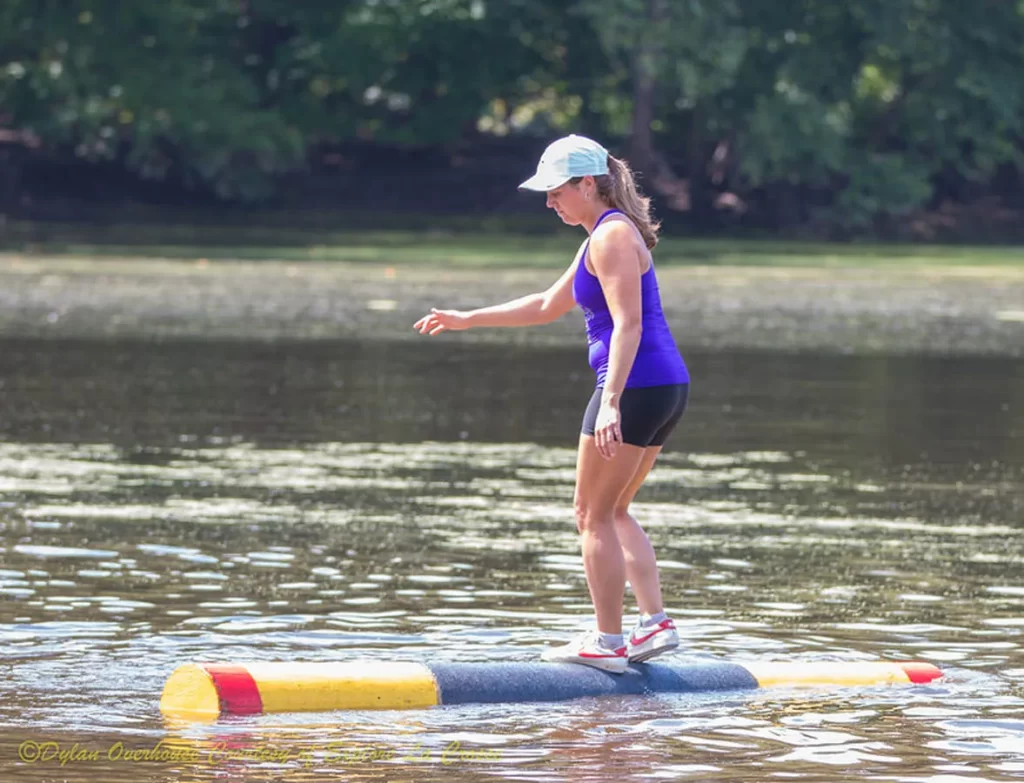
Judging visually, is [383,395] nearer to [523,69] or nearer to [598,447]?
[598,447]

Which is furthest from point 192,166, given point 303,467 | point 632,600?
point 632,600

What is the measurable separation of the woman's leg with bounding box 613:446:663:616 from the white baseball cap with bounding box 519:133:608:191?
3.22 ft

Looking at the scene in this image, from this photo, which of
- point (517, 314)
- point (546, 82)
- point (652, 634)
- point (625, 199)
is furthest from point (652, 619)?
point (546, 82)

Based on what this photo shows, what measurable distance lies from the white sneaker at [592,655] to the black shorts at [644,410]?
70 centimetres

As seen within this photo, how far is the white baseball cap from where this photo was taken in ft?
26.3

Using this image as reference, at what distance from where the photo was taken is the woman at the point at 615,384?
7902mm

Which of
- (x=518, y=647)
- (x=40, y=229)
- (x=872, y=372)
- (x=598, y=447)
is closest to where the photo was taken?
(x=598, y=447)

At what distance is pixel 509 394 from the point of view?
1803 cm

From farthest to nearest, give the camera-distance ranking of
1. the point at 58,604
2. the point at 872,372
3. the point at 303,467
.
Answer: the point at 872,372 < the point at 303,467 < the point at 58,604

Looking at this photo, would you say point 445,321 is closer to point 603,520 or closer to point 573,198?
point 573,198

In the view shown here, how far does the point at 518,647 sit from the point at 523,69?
51122 millimetres

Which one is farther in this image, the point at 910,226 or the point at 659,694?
the point at 910,226

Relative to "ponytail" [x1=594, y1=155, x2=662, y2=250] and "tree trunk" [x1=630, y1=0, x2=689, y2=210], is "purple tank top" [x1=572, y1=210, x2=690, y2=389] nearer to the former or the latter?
"ponytail" [x1=594, y1=155, x2=662, y2=250]

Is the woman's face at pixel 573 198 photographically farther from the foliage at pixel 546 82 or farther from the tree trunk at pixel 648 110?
the tree trunk at pixel 648 110
